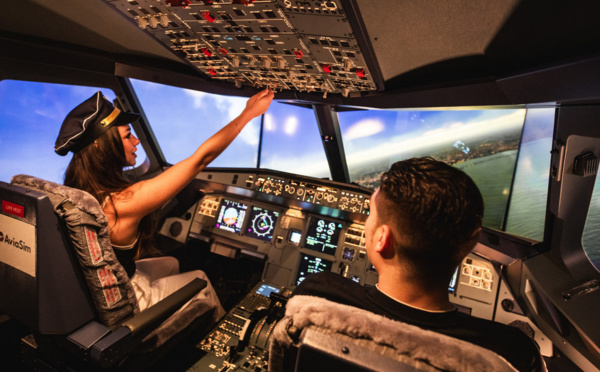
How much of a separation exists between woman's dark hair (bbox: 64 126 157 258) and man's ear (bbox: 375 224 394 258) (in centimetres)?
135

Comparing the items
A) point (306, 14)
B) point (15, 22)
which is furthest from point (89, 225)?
point (15, 22)

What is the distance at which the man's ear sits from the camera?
2.66ft

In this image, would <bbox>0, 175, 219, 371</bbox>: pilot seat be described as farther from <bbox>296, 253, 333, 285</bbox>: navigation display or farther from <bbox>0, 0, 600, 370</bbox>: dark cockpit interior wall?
<bbox>296, 253, 333, 285</bbox>: navigation display

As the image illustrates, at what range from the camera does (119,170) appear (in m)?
1.68

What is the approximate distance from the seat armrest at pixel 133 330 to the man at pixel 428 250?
3.43 ft

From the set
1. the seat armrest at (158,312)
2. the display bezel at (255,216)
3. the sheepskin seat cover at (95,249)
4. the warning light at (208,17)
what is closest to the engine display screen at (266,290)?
the display bezel at (255,216)

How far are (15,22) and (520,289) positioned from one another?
12.4ft

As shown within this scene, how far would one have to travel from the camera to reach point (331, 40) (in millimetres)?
1410

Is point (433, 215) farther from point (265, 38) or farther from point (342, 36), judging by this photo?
point (265, 38)

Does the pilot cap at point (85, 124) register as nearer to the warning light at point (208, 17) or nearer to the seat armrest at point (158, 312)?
the warning light at point (208, 17)

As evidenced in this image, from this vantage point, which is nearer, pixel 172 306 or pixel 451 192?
pixel 451 192

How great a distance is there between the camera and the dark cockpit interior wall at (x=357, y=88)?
1.19 metres

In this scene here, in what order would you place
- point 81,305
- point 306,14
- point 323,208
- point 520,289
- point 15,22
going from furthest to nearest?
point 323,208 < point 520,289 < point 15,22 < point 81,305 < point 306,14

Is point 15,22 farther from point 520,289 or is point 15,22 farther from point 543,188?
point 520,289
